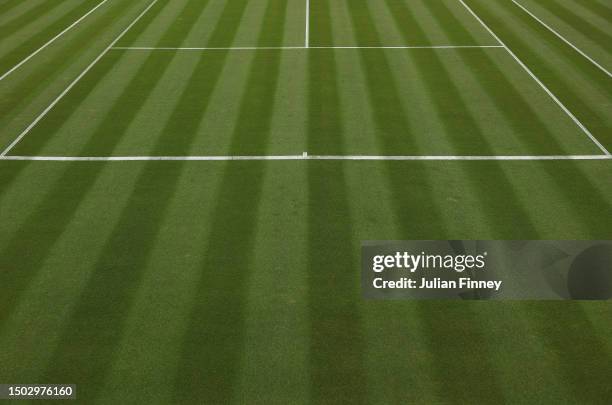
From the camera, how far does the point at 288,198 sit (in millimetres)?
11461

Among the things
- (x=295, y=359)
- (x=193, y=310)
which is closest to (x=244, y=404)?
(x=295, y=359)

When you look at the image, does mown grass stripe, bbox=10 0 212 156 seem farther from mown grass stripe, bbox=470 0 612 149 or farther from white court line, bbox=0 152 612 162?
mown grass stripe, bbox=470 0 612 149

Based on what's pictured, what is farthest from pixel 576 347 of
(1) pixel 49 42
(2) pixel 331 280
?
(1) pixel 49 42

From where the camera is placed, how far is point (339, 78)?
16.6 m

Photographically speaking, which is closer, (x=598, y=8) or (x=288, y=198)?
(x=288, y=198)

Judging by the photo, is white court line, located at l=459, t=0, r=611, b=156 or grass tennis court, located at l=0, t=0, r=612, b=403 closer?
grass tennis court, located at l=0, t=0, r=612, b=403

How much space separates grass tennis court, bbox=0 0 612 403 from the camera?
313 inches

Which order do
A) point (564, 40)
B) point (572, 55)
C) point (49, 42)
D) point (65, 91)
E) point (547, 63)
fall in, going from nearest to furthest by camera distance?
point (65, 91)
point (547, 63)
point (572, 55)
point (564, 40)
point (49, 42)

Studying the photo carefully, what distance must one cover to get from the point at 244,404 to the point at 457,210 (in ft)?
16.9

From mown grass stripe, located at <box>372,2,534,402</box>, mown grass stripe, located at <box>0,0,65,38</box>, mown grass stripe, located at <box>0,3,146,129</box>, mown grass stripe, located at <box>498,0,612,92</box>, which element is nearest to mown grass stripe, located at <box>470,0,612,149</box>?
mown grass stripe, located at <box>498,0,612,92</box>

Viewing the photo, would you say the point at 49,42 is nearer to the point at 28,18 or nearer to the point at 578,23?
the point at 28,18

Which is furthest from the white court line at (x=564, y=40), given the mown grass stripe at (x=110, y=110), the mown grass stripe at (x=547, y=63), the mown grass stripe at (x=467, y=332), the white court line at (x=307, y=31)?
the mown grass stripe at (x=110, y=110)

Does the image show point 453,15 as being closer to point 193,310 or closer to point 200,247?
point 200,247

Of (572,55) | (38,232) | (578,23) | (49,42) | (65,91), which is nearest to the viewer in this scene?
(38,232)
